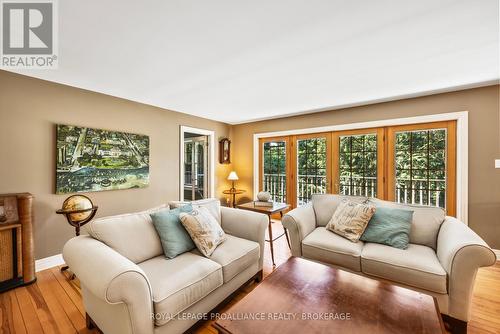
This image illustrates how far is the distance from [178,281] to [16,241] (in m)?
2.06

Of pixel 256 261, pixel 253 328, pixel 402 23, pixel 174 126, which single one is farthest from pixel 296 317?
pixel 174 126

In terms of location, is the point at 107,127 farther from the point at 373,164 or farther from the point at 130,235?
the point at 373,164

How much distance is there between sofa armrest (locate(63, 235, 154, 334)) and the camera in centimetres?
116

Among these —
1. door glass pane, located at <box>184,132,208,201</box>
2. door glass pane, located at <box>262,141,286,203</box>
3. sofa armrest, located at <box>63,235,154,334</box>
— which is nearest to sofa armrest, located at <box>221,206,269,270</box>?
sofa armrest, located at <box>63,235,154,334</box>

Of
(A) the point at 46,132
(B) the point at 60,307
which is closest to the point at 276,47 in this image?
(A) the point at 46,132

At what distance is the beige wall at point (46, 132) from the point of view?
7.83 feet

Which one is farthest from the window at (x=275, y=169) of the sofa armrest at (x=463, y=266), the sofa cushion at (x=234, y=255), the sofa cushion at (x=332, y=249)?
the sofa armrest at (x=463, y=266)

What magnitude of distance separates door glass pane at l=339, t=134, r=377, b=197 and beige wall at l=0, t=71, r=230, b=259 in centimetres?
354

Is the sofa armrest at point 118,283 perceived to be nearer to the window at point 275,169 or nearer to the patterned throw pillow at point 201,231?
the patterned throw pillow at point 201,231

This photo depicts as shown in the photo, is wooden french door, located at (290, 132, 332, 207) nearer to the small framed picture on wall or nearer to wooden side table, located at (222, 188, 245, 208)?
wooden side table, located at (222, 188, 245, 208)

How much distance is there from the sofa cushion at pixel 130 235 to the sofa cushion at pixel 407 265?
75.3 inches

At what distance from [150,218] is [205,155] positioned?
3.07 meters

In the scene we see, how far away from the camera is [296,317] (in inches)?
46.0

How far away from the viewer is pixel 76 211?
241cm
